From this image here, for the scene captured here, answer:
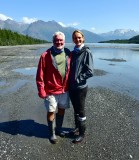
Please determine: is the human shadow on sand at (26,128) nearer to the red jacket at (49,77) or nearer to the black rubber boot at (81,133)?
the black rubber boot at (81,133)

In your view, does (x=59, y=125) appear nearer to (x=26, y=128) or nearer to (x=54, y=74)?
(x=26, y=128)

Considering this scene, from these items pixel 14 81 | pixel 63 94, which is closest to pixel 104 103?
pixel 63 94

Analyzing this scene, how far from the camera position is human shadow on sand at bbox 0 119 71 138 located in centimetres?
838

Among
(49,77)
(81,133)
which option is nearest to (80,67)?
(49,77)

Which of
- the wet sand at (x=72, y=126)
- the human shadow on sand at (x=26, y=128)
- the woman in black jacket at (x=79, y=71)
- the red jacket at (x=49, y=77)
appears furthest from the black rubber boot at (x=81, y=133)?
the red jacket at (x=49, y=77)

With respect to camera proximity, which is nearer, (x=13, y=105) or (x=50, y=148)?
(x=50, y=148)

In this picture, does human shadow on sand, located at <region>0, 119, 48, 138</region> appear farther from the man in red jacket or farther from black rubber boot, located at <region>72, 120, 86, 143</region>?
black rubber boot, located at <region>72, 120, 86, 143</region>

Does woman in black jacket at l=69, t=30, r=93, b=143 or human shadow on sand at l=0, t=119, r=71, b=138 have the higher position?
woman in black jacket at l=69, t=30, r=93, b=143

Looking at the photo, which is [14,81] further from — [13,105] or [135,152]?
[135,152]

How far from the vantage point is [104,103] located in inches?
470

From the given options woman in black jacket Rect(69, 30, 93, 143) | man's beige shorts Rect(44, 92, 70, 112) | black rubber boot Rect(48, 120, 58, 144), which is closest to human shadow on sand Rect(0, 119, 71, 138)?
black rubber boot Rect(48, 120, 58, 144)

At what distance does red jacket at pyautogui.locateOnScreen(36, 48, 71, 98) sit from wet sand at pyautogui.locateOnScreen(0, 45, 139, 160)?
1.42m

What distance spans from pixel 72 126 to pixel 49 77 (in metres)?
2.18

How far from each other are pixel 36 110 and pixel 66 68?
149 inches
